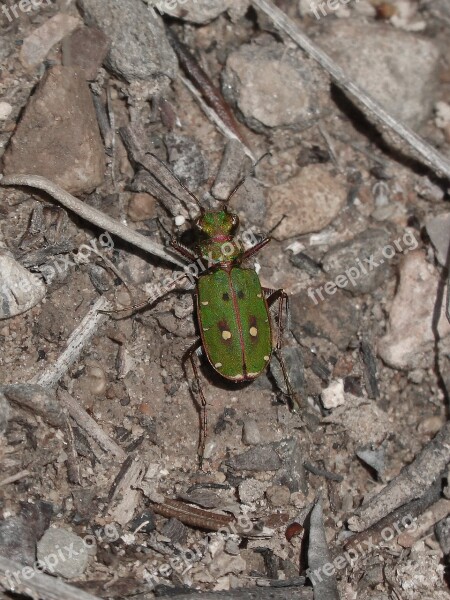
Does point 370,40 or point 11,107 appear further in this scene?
point 370,40

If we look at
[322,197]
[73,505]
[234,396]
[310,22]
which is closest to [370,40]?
[310,22]

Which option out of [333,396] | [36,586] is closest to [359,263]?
[333,396]

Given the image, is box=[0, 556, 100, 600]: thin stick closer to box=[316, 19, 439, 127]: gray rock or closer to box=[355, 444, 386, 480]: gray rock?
box=[355, 444, 386, 480]: gray rock

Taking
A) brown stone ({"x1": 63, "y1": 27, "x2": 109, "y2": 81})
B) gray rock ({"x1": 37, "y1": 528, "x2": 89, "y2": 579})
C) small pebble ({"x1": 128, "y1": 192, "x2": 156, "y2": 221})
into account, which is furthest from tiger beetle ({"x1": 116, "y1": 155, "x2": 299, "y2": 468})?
gray rock ({"x1": 37, "y1": 528, "x2": 89, "y2": 579})

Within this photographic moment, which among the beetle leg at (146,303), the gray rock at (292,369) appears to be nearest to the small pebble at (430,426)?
the gray rock at (292,369)

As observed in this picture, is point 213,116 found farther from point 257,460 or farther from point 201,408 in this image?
point 257,460

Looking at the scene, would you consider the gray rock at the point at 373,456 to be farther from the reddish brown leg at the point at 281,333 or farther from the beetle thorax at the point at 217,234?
the beetle thorax at the point at 217,234

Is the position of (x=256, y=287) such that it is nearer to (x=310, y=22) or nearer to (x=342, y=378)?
(x=342, y=378)
